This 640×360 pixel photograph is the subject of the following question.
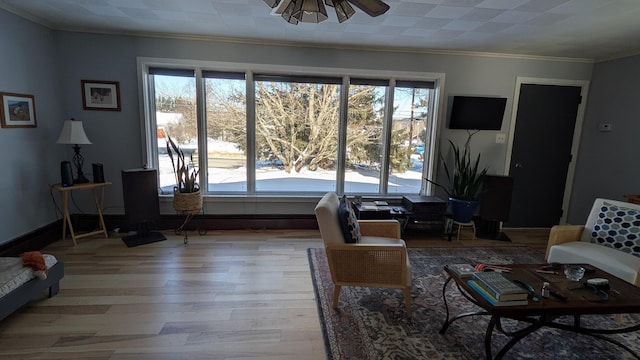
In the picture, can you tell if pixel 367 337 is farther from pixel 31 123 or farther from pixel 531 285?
pixel 31 123

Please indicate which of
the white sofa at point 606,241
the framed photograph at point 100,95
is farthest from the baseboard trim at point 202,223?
the white sofa at point 606,241

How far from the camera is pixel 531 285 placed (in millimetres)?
1913

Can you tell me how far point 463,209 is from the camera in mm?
3934

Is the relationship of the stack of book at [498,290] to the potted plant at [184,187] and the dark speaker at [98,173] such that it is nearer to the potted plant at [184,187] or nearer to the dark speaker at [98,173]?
the potted plant at [184,187]

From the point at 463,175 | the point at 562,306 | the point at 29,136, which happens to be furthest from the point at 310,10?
the point at 29,136

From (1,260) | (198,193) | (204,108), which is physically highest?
(204,108)

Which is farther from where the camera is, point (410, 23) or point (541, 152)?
point (541, 152)

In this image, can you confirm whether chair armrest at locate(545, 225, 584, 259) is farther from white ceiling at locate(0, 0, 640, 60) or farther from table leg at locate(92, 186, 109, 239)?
table leg at locate(92, 186, 109, 239)

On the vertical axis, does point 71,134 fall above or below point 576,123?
below

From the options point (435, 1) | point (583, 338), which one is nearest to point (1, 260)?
point (435, 1)

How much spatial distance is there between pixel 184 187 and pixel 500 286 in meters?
3.35

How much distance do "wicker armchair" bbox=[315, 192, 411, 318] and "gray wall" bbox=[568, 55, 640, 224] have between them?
3549mm

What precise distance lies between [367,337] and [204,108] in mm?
3270

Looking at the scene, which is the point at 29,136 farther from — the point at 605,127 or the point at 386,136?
the point at 605,127
